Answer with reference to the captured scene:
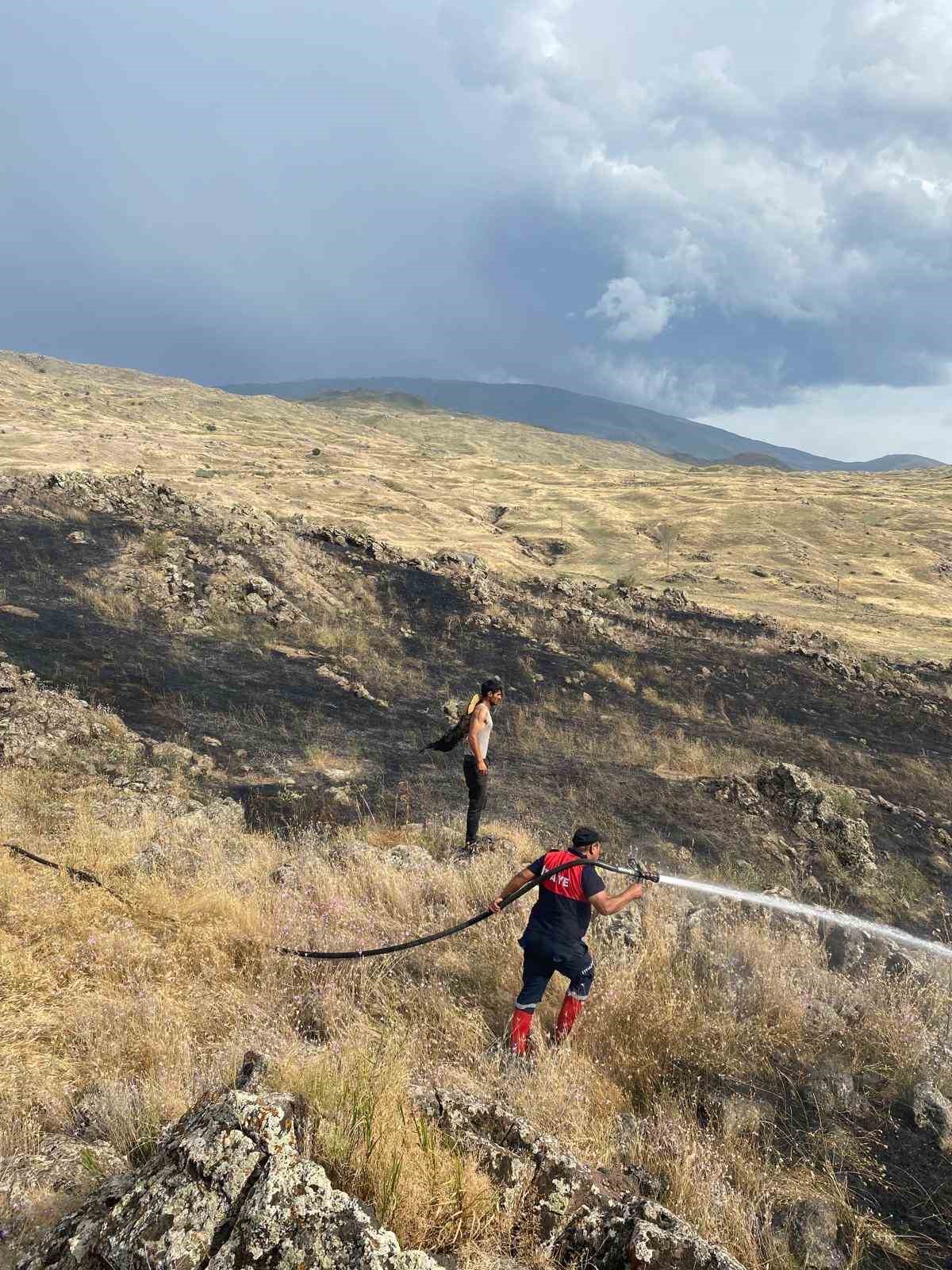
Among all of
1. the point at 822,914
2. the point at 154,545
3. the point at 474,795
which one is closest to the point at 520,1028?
the point at 474,795

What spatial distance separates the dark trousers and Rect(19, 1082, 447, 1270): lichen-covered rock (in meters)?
2.24

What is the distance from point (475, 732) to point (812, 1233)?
4900mm

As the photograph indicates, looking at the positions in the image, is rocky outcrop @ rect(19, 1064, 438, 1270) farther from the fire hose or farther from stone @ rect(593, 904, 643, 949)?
stone @ rect(593, 904, 643, 949)

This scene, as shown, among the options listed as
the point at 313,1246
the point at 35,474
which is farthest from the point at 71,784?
Result: the point at 35,474

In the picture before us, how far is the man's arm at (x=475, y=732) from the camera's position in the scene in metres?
7.24

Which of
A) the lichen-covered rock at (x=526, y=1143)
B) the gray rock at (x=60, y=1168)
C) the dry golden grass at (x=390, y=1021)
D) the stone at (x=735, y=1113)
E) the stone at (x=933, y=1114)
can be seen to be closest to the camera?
the gray rock at (x=60, y=1168)

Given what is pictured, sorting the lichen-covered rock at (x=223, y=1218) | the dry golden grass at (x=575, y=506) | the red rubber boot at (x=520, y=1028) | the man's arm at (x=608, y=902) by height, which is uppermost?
the dry golden grass at (x=575, y=506)

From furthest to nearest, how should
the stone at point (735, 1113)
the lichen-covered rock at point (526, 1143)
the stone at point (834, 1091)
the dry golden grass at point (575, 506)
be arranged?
1. the dry golden grass at point (575, 506)
2. the stone at point (834, 1091)
3. the stone at point (735, 1113)
4. the lichen-covered rock at point (526, 1143)

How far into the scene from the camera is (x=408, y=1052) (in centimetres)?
341

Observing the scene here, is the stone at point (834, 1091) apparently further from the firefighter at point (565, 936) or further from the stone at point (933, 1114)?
the firefighter at point (565, 936)

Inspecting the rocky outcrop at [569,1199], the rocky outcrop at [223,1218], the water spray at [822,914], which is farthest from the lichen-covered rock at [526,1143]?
the water spray at [822,914]

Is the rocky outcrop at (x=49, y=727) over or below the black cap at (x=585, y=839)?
below

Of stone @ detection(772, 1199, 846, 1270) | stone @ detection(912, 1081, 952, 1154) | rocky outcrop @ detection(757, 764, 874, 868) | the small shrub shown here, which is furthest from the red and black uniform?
the small shrub

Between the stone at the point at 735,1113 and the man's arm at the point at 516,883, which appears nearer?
the stone at the point at 735,1113
